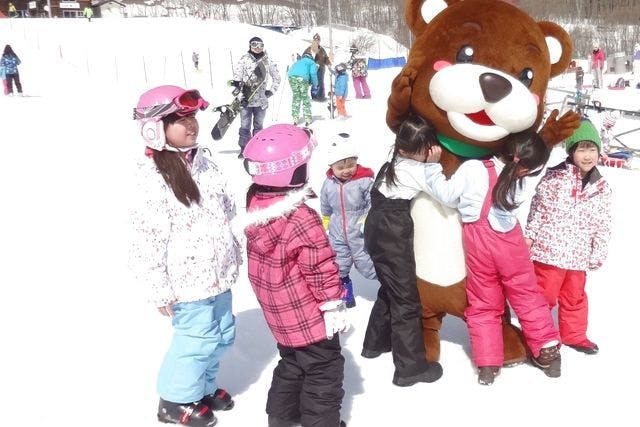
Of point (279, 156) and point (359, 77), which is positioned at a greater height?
point (359, 77)

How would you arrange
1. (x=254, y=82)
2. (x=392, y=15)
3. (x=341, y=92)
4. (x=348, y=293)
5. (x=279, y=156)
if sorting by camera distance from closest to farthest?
(x=279, y=156), (x=348, y=293), (x=254, y=82), (x=341, y=92), (x=392, y=15)

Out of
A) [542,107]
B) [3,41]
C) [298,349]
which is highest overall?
[3,41]

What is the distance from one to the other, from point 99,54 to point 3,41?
4.20 meters

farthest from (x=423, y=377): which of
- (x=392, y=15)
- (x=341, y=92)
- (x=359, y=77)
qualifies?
(x=392, y=15)

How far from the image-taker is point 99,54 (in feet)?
88.1

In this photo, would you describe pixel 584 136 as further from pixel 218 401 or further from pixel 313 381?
pixel 218 401

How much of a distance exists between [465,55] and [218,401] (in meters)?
2.12

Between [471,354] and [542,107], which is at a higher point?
[542,107]

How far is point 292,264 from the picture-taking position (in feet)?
8.16

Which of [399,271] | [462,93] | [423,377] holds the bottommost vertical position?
[423,377]

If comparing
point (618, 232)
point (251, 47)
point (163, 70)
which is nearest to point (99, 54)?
point (163, 70)

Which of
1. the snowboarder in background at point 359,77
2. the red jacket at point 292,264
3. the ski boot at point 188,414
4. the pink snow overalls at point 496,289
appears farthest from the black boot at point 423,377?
the snowboarder in background at point 359,77

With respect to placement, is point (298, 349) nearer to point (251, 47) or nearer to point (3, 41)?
point (251, 47)

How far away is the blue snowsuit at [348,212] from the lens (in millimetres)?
3842
